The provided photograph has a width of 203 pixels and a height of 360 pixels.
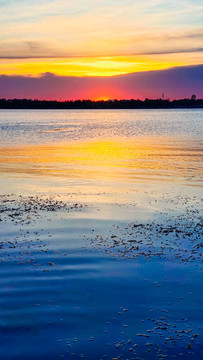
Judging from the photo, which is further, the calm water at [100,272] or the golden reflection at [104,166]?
the golden reflection at [104,166]

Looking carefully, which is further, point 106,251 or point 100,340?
point 106,251

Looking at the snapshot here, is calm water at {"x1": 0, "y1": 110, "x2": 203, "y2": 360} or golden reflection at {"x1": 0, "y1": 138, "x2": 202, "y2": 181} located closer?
calm water at {"x1": 0, "y1": 110, "x2": 203, "y2": 360}

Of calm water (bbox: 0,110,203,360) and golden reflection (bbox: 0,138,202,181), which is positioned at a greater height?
golden reflection (bbox: 0,138,202,181)

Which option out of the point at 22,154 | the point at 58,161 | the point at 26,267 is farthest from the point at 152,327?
the point at 22,154

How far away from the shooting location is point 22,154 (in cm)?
3584

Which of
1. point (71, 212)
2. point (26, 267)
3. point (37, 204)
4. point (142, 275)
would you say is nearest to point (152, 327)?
point (142, 275)

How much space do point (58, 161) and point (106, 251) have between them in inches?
809

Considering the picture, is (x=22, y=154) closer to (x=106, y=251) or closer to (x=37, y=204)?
(x=37, y=204)

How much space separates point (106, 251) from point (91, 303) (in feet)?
9.19

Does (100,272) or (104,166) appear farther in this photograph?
(104,166)

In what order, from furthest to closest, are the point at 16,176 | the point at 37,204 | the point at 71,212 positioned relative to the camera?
the point at 16,176, the point at 37,204, the point at 71,212

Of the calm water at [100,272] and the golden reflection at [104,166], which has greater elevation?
the golden reflection at [104,166]

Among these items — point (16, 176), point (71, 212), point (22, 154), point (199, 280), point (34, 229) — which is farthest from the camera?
point (22, 154)

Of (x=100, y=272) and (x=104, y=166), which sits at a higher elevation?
(x=104, y=166)
